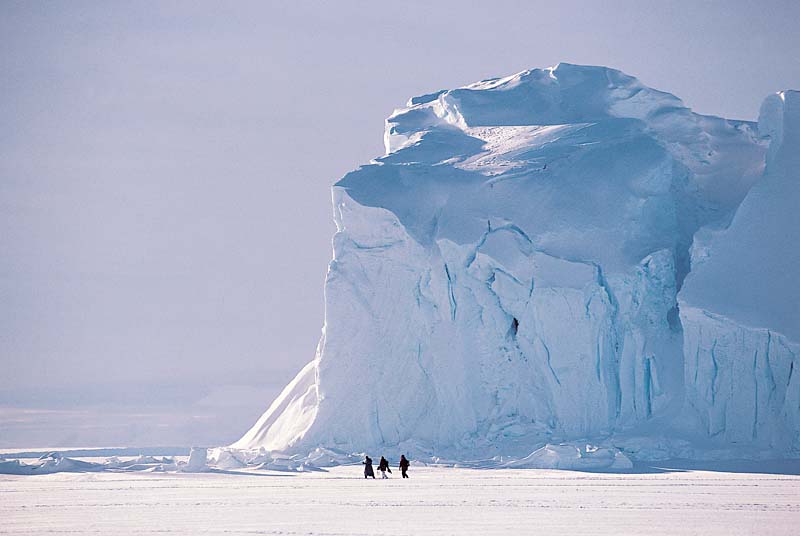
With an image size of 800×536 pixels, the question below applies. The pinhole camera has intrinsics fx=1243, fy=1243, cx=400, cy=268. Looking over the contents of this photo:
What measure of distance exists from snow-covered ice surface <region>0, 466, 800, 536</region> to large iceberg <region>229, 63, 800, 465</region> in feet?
13.2

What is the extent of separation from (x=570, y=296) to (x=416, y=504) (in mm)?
11913

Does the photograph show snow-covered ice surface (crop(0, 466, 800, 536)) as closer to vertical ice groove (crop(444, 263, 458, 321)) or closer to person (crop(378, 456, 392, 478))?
person (crop(378, 456, 392, 478))

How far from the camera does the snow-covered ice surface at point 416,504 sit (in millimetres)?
17078

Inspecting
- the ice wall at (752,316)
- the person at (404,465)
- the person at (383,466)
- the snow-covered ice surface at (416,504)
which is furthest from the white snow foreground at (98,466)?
the ice wall at (752,316)

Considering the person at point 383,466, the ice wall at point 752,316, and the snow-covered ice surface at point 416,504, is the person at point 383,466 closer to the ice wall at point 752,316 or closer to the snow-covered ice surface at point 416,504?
the snow-covered ice surface at point 416,504

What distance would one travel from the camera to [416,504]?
20391 mm

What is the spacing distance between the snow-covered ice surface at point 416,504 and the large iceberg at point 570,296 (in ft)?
13.2

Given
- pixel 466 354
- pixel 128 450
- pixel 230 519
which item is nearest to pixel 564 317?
pixel 466 354

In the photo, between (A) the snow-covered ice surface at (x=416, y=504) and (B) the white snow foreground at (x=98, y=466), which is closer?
(A) the snow-covered ice surface at (x=416, y=504)

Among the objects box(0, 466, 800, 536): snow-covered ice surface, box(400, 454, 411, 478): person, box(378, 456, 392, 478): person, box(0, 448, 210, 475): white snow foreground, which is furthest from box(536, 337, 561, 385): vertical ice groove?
box(0, 448, 210, 475): white snow foreground

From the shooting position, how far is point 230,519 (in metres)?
18.5

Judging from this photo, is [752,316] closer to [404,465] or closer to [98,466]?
[404,465]

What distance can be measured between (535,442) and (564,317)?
3284 mm

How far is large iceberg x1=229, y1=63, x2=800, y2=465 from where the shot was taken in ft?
96.3
